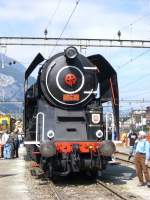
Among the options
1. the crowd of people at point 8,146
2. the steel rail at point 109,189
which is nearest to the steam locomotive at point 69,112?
the steel rail at point 109,189

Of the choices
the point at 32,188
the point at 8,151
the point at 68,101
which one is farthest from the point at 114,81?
the point at 8,151

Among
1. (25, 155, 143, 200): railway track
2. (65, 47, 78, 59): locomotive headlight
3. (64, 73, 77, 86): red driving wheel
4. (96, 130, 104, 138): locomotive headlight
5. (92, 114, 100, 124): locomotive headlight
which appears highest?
(65, 47, 78, 59): locomotive headlight

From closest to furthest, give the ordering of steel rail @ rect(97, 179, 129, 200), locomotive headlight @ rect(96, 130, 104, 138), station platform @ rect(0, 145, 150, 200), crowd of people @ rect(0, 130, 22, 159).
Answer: steel rail @ rect(97, 179, 129, 200), station platform @ rect(0, 145, 150, 200), locomotive headlight @ rect(96, 130, 104, 138), crowd of people @ rect(0, 130, 22, 159)

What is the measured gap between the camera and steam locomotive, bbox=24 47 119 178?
15062 mm

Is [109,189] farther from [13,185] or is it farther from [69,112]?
[13,185]

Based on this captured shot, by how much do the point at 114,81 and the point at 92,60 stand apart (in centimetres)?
107

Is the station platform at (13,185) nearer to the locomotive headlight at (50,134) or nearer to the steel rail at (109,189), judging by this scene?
the locomotive headlight at (50,134)

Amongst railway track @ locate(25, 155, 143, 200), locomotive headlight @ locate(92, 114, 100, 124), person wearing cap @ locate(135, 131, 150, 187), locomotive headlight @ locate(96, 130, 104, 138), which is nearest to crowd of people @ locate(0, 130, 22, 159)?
railway track @ locate(25, 155, 143, 200)

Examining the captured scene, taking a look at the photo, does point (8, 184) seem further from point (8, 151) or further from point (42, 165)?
point (8, 151)

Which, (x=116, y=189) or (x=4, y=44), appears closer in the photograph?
(x=116, y=189)

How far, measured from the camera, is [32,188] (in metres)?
14.8

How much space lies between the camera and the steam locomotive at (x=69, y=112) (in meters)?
15.1

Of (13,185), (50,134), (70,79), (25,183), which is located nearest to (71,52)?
(70,79)

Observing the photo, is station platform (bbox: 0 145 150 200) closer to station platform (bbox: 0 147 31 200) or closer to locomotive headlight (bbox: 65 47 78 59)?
station platform (bbox: 0 147 31 200)
